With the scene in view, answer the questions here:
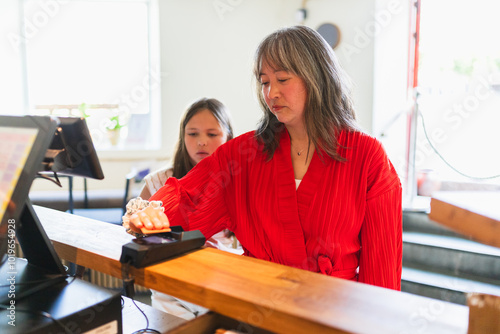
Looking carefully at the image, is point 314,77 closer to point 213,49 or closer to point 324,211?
point 324,211

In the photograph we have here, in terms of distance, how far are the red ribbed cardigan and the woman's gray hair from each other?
5 cm

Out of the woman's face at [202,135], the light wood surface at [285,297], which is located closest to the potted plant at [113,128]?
the woman's face at [202,135]

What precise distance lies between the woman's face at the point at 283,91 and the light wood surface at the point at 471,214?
707 millimetres

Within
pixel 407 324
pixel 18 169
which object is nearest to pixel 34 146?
pixel 18 169

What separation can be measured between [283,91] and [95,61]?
3972 millimetres

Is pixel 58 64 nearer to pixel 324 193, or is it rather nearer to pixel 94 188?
pixel 94 188

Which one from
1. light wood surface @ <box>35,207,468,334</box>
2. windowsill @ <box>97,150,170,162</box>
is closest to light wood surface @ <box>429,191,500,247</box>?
light wood surface @ <box>35,207,468,334</box>

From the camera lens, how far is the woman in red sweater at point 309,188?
136 cm

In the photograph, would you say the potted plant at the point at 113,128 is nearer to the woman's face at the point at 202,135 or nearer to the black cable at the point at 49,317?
the woman's face at the point at 202,135

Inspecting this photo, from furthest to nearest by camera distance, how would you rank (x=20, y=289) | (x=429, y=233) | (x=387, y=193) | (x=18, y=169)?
(x=429, y=233) → (x=387, y=193) → (x=20, y=289) → (x=18, y=169)

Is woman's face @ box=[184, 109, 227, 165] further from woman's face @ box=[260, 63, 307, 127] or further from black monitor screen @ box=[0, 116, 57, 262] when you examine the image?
black monitor screen @ box=[0, 116, 57, 262]

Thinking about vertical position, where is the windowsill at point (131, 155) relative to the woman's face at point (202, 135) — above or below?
below

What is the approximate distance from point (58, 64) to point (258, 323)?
478 centimetres

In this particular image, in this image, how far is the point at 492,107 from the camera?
13.3 ft
